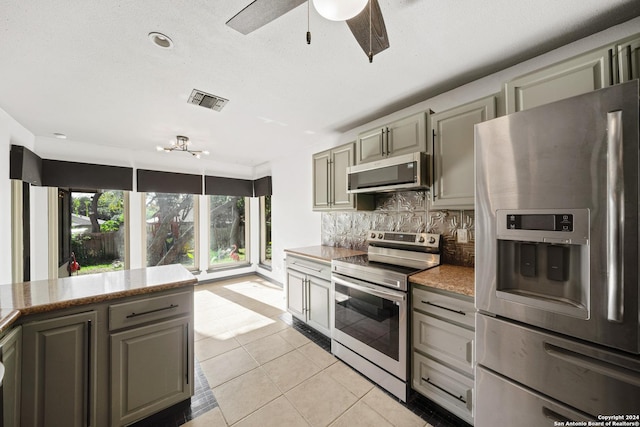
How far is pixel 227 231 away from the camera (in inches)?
209

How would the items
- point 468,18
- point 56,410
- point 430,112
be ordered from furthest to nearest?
point 430,112 < point 468,18 < point 56,410

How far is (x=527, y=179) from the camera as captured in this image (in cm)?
114

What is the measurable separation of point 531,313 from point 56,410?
2.53 metres

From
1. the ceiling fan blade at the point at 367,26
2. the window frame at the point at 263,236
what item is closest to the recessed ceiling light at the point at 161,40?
the ceiling fan blade at the point at 367,26

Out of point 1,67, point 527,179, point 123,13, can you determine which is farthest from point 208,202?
point 527,179

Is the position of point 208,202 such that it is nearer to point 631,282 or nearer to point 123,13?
point 123,13

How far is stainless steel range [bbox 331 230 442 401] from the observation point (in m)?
1.80

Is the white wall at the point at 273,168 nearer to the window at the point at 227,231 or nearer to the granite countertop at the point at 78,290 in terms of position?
the window at the point at 227,231

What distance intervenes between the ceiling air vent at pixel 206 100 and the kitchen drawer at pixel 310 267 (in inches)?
74.9

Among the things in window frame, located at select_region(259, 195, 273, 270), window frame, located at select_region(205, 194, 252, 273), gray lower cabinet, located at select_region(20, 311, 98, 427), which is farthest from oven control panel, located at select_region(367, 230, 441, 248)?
window frame, located at select_region(205, 194, 252, 273)

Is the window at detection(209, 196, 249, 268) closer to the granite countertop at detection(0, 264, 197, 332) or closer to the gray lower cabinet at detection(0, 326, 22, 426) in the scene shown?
the granite countertop at detection(0, 264, 197, 332)

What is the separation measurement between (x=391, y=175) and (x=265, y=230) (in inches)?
150

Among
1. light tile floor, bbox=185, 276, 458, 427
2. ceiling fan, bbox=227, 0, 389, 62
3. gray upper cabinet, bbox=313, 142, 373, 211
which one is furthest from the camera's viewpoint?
gray upper cabinet, bbox=313, 142, 373, 211

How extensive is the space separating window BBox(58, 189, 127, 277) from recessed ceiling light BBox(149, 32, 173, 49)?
3512 mm
